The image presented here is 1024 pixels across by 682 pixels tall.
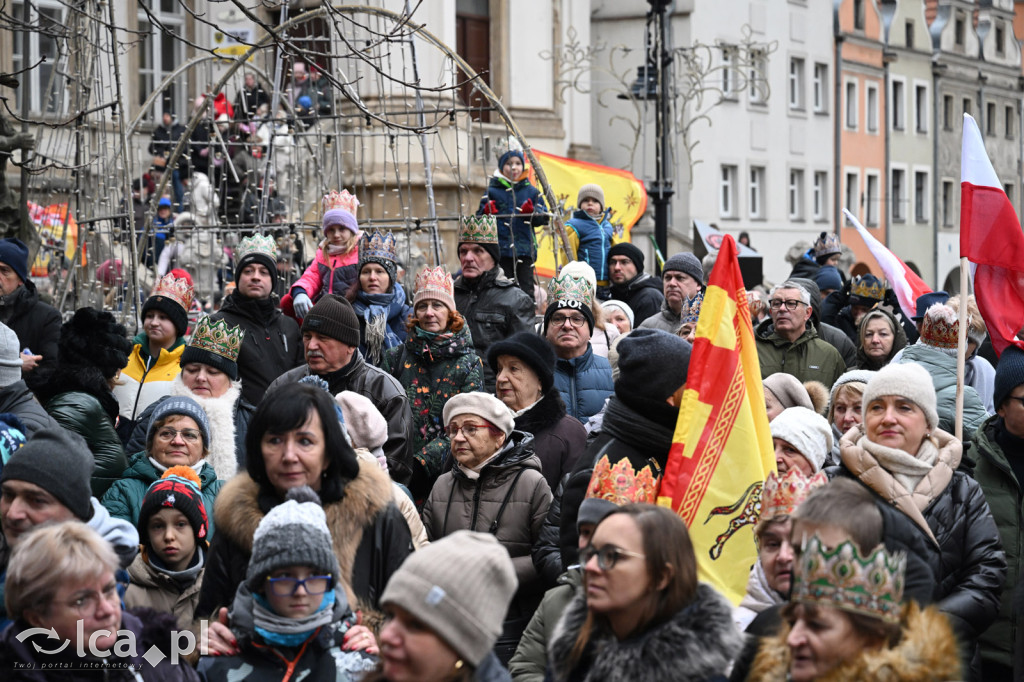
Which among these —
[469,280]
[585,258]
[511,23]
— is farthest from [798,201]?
[469,280]

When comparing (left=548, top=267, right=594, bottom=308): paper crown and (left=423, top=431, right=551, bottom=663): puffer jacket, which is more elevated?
(left=548, top=267, right=594, bottom=308): paper crown

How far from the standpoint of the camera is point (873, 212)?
45531 mm

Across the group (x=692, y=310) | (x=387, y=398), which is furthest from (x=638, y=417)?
(x=692, y=310)

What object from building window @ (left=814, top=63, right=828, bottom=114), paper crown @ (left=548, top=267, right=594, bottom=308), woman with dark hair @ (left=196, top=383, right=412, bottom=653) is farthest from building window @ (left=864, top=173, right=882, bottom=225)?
woman with dark hair @ (left=196, top=383, right=412, bottom=653)

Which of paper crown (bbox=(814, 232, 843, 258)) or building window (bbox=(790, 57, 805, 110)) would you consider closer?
paper crown (bbox=(814, 232, 843, 258))

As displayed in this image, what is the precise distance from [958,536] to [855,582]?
203 cm

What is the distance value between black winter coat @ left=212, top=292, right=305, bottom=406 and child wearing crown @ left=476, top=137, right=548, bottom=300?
4.19m

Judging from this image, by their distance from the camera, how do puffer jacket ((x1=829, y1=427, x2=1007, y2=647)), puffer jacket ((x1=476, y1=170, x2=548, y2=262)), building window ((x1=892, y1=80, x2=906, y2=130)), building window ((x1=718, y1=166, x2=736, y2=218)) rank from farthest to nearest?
building window ((x1=892, y1=80, x2=906, y2=130))
building window ((x1=718, y1=166, x2=736, y2=218))
puffer jacket ((x1=476, y1=170, x2=548, y2=262))
puffer jacket ((x1=829, y1=427, x2=1007, y2=647))

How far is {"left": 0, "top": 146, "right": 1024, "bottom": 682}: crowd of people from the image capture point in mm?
3809

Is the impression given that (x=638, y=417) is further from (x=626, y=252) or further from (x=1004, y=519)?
(x=626, y=252)

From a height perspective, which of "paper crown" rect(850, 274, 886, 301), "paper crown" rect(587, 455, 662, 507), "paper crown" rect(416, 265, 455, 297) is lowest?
"paper crown" rect(587, 455, 662, 507)

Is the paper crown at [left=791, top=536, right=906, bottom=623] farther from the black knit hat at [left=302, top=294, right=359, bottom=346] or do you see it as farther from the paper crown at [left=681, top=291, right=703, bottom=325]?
the paper crown at [left=681, top=291, right=703, bottom=325]

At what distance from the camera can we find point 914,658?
11.9 ft

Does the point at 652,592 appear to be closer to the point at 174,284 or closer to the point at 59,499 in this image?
the point at 59,499
